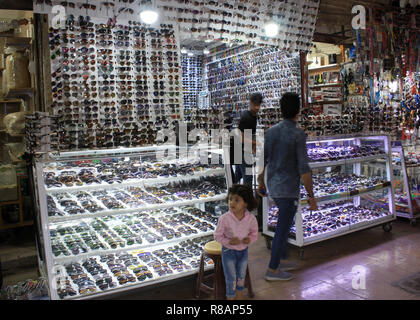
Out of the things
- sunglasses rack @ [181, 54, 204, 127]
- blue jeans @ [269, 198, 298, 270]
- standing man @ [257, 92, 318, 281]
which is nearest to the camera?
standing man @ [257, 92, 318, 281]

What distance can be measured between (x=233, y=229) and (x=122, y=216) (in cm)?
165

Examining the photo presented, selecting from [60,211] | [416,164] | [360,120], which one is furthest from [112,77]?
[416,164]

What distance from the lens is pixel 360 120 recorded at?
6.46m

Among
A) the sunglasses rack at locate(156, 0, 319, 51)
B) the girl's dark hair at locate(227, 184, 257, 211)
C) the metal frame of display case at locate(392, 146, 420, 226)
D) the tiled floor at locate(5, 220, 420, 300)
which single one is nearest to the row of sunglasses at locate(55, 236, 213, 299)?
the tiled floor at locate(5, 220, 420, 300)

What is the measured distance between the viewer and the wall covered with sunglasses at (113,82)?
15.7 feet

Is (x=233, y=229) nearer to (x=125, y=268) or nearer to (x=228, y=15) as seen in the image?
(x=125, y=268)

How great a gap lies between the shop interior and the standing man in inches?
20.1

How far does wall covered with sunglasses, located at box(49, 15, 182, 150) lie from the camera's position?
479 cm

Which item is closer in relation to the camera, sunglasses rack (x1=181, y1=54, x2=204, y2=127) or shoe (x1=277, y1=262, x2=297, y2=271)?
shoe (x1=277, y1=262, x2=297, y2=271)

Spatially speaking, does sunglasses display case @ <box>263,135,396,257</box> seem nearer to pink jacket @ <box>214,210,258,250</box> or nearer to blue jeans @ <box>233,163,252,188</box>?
blue jeans @ <box>233,163,252,188</box>

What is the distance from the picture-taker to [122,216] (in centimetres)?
417

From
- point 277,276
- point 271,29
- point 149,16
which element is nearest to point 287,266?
point 277,276
